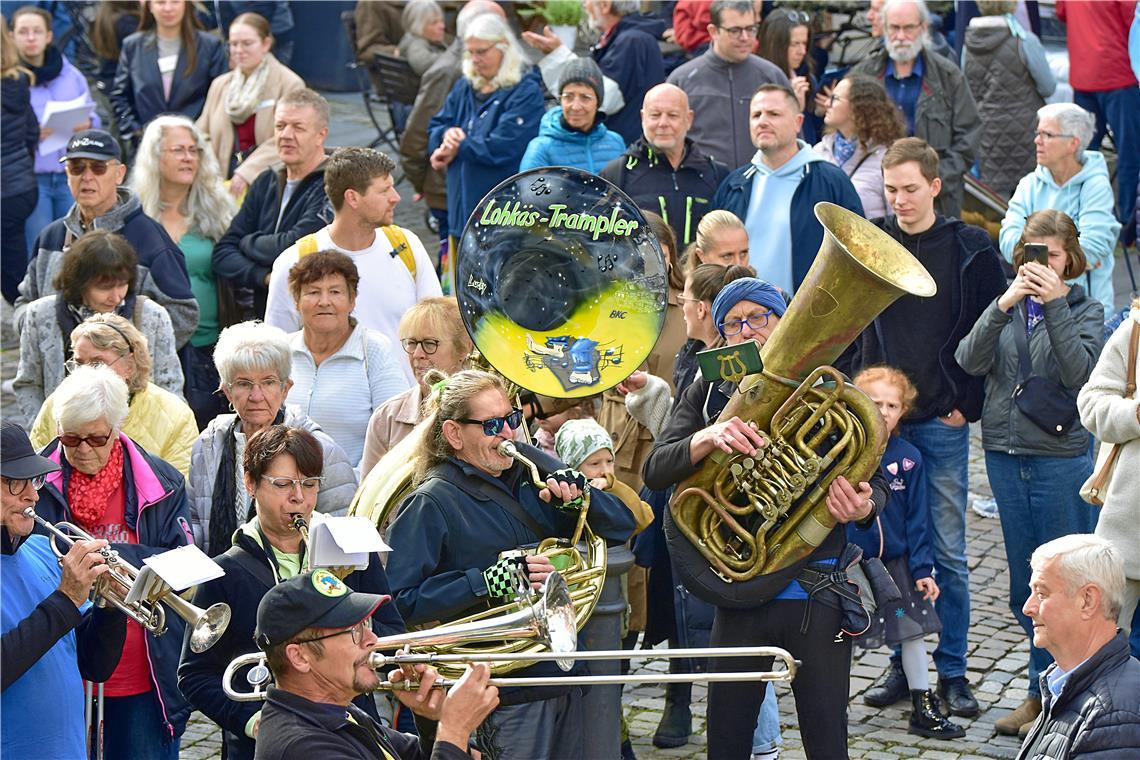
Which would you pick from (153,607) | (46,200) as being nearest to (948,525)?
(153,607)

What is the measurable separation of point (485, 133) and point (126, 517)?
491cm

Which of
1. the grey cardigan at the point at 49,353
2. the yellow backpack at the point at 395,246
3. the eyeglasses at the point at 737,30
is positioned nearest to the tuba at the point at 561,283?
the yellow backpack at the point at 395,246

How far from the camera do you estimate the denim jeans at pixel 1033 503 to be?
7.35m

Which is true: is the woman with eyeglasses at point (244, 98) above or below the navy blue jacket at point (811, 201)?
above

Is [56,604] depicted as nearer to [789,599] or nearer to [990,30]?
[789,599]

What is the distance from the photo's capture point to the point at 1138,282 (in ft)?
39.5

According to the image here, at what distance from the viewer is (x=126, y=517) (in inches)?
234

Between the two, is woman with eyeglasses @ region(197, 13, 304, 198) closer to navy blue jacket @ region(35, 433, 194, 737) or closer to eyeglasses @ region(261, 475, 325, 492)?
navy blue jacket @ region(35, 433, 194, 737)

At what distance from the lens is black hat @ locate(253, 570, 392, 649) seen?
4.26 m

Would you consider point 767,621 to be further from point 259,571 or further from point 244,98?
point 244,98

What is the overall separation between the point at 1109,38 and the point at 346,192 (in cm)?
631

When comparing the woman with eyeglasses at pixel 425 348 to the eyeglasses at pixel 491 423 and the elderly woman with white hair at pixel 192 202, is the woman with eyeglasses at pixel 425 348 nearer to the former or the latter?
the eyeglasses at pixel 491 423

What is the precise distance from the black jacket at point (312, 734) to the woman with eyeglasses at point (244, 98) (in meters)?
6.98

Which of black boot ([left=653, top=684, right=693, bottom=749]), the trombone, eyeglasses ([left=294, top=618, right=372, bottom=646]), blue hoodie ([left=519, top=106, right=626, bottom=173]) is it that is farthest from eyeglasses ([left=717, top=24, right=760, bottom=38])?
eyeglasses ([left=294, top=618, right=372, bottom=646])
